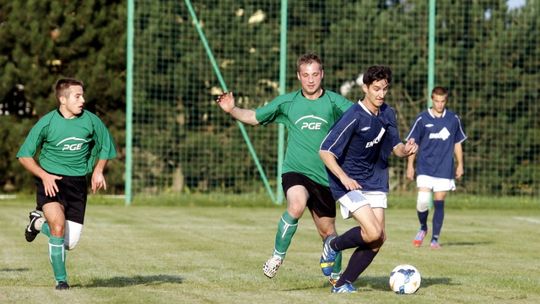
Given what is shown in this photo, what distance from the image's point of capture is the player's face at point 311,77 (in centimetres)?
1054

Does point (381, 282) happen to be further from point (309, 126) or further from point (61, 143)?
point (61, 143)

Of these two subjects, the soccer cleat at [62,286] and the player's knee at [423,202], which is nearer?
the soccer cleat at [62,286]

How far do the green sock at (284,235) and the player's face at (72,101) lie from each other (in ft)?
6.43

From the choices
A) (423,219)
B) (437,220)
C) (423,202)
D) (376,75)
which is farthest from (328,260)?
(423,202)

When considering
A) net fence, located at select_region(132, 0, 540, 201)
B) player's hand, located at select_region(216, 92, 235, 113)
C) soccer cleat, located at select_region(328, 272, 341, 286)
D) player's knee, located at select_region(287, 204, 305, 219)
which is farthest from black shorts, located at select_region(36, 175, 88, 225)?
net fence, located at select_region(132, 0, 540, 201)

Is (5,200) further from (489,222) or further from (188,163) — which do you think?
(489,222)

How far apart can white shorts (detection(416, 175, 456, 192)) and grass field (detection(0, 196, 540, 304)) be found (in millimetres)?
749

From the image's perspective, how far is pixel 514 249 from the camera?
1524 centimetres

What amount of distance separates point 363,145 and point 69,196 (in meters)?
2.47

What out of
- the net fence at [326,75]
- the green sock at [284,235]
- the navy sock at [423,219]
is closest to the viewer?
the green sock at [284,235]

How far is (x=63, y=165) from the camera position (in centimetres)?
1031

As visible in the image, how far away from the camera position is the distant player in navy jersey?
384 inches

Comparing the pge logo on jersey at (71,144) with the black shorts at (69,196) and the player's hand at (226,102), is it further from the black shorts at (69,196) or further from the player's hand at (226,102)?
the player's hand at (226,102)

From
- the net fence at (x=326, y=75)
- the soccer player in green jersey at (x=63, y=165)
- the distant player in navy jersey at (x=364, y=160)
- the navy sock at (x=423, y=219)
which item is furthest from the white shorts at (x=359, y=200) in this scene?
the net fence at (x=326, y=75)
